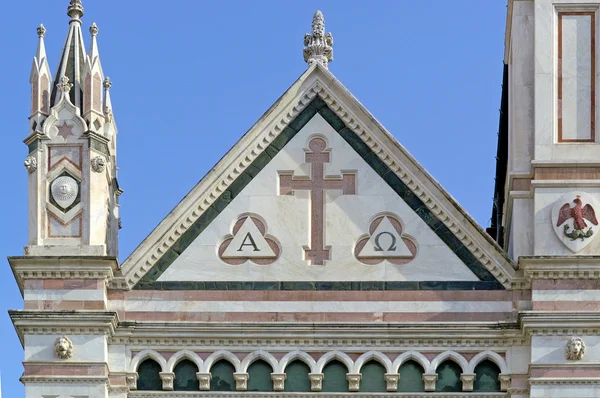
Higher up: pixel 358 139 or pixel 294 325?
pixel 358 139

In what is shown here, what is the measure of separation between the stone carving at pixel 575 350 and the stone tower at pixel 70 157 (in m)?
5.64

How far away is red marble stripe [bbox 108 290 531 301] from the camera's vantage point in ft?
95.4

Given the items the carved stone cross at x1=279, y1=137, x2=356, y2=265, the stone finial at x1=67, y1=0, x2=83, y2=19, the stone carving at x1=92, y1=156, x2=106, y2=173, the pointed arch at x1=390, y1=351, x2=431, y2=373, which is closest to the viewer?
the pointed arch at x1=390, y1=351, x2=431, y2=373

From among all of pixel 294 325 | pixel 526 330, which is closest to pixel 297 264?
pixel 294 325

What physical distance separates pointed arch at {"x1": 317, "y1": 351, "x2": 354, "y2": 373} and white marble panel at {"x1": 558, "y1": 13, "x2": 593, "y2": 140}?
3804 millimetres

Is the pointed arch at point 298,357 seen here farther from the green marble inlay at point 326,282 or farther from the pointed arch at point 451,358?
the pointed arch at point 451,358

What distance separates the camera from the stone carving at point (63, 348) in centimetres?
2861

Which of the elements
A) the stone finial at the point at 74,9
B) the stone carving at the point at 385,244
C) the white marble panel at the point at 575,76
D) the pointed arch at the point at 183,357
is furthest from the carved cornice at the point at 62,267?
the white marble panel at the point at 575,76

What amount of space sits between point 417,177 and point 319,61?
1.93 metres

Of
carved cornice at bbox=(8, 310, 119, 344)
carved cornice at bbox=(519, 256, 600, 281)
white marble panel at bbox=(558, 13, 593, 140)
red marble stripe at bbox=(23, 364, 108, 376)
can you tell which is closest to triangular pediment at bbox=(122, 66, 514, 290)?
carved cornice at bbox=(519, 256, 600, 281)

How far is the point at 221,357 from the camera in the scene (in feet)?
94.8

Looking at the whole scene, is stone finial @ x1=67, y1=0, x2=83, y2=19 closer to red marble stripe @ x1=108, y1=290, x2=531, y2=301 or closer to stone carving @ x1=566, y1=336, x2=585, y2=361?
red marble stripe @ x1=108, y1=290, x2=531, y2=301

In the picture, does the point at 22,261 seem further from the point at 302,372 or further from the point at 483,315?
the point at 483,315

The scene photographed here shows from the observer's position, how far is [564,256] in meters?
28.9
